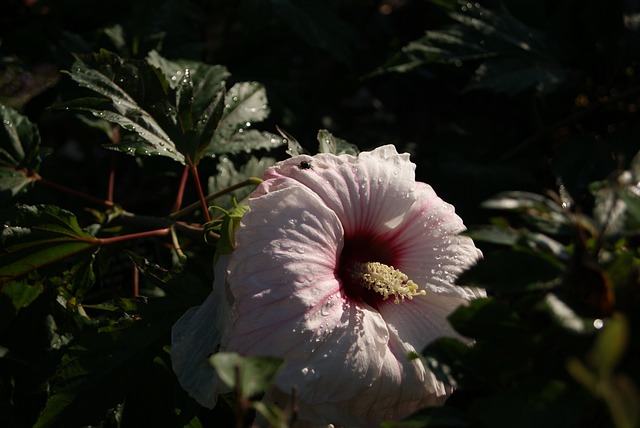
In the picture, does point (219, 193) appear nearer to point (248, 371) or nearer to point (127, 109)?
point (127, 109)

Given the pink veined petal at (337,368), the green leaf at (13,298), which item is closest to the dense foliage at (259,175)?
the green leaf at (13,298)

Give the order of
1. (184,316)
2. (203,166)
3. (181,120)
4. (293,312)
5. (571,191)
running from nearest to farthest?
(293,312) → (184,316) → (181,120) → (571,191) → (203,166)

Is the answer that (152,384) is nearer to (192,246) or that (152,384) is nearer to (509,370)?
(192,246)

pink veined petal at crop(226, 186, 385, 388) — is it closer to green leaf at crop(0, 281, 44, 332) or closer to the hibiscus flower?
the hibiscus flower

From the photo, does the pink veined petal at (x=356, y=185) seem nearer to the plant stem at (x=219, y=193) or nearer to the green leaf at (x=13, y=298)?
the plant stem at (x=219, y=193)

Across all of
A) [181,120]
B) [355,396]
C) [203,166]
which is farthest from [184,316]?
[203,166]

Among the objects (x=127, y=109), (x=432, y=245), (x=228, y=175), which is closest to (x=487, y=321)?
(x=432, y=245)
